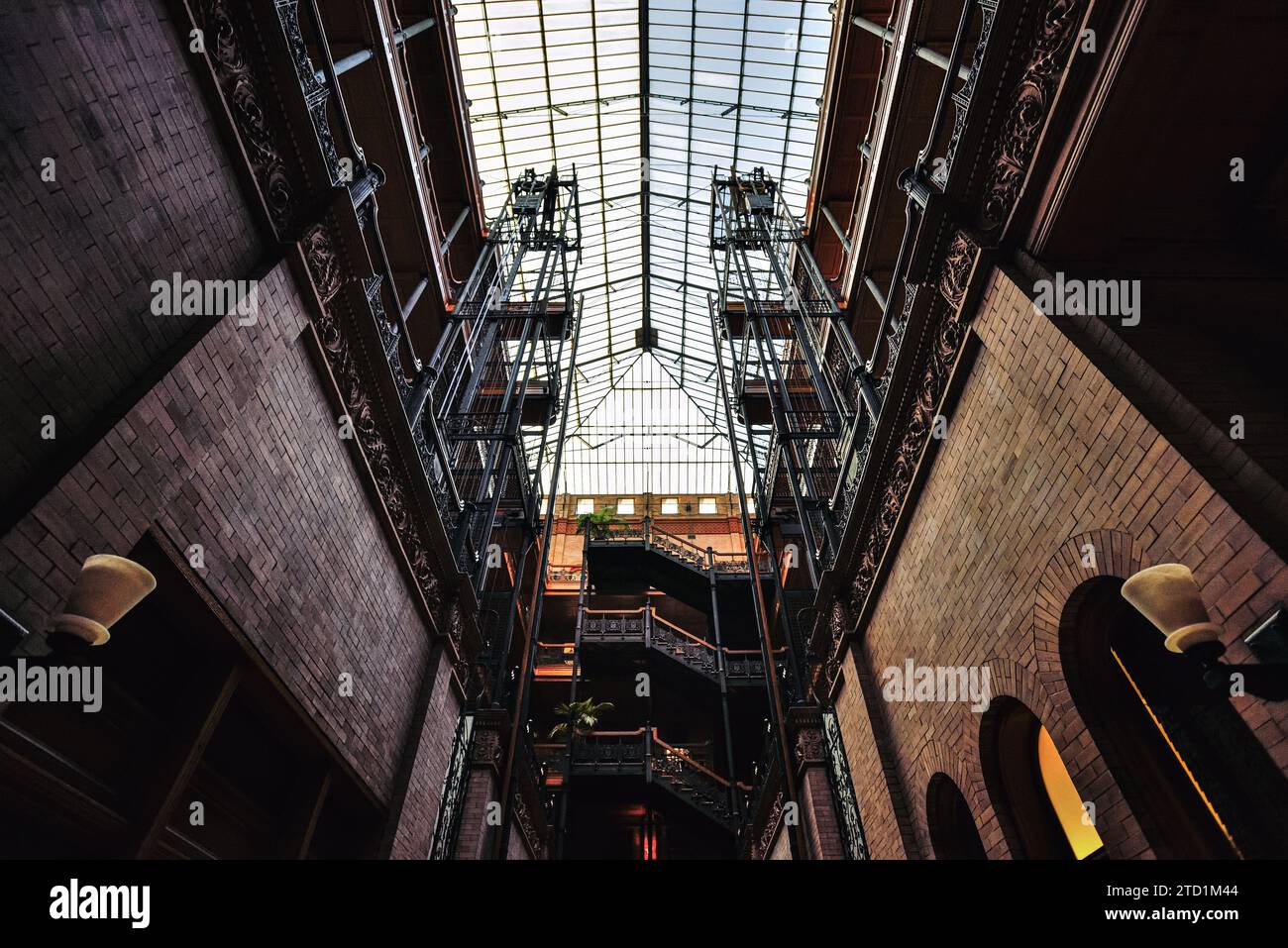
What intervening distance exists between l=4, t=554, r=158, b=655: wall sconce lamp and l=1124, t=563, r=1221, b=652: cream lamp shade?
4310 millimetres

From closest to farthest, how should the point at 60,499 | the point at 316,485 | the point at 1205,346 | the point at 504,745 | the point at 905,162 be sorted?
1. the point at 60,499
2. the point at 1205,346
3. the point at 316,485
4. the point at 504,745
5. the point at 905,162

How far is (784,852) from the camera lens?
11062 millimetres

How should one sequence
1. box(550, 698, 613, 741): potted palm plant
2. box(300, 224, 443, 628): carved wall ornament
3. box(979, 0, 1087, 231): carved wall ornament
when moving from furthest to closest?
box(550, 698, 613, 741): potted palm plant, box(300, 224, 443, 628): carved wall ornament, box(979, 0, 1087, 231): carved wall ornament

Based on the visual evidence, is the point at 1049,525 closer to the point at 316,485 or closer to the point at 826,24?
the point at 316,485

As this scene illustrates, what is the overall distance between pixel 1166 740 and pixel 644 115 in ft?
83.8

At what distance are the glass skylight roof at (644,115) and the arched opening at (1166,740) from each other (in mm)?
21969

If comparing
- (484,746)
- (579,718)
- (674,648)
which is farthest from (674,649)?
(484,746)

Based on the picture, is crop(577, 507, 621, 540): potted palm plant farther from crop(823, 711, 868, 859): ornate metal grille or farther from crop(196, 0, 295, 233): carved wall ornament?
crop(196, 0, 295, 233): carved wall ornament

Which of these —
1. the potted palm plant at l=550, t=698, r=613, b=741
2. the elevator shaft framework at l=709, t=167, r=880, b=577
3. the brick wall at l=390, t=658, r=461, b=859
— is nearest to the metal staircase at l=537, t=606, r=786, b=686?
the potted palm plant at l=550, t=698, r=613, b=741

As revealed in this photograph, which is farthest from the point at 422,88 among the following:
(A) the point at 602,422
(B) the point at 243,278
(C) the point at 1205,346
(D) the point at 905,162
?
(A) the point at 602,422

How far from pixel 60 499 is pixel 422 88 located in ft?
44.4

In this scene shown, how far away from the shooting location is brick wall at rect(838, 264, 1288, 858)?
3287mm

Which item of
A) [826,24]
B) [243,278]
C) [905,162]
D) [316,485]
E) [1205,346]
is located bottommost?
[1205,346]

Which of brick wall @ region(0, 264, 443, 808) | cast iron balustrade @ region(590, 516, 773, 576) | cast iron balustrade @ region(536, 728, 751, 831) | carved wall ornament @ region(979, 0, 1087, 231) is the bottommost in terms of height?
brick wall @ region(0, 264, 443, 808)
